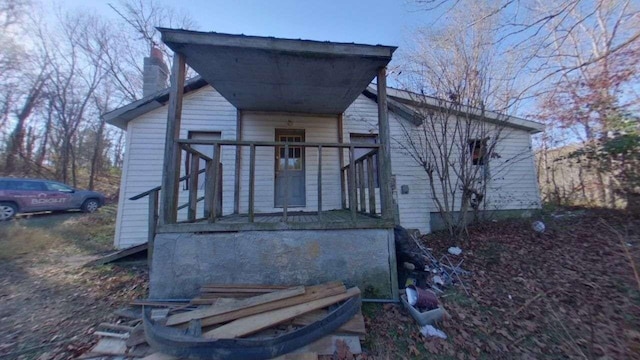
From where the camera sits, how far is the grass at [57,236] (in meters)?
6.17

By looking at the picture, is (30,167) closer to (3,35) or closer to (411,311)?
(3,35)

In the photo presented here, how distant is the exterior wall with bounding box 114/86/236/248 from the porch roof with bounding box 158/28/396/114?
4.29ft

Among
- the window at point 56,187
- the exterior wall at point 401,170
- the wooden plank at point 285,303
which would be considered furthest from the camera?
the window at point 56,187

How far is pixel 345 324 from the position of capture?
271cm

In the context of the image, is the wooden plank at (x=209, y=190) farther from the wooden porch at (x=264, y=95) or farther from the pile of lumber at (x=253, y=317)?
the pile of lumber at (x=253, y=317)

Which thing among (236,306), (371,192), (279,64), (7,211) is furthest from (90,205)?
(371,192)

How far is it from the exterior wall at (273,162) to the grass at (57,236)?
4170 millimetres

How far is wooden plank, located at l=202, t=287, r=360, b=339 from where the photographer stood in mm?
2439

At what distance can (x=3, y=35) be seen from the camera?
1528 centimetres

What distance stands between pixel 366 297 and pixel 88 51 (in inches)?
1004

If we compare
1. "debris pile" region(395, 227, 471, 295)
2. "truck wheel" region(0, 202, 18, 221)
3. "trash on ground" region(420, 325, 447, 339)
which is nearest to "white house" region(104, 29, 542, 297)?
"debris pile" region(395, 227, 471, 295)

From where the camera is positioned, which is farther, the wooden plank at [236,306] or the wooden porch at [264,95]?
the wooden porch at [264,95]

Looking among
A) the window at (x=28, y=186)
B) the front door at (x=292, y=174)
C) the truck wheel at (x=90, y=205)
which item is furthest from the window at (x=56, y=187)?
the front door at (x=292, y=174)

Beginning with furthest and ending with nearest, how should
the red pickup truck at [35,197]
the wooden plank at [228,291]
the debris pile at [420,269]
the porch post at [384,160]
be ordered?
the red pickup truck at [35,197] < the debris pile at [420,269] < the porch post at [384,160] < the wooden plank at [228,291]
